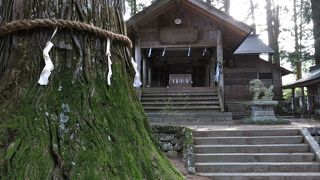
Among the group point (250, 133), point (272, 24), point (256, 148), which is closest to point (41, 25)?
point (256, 148)

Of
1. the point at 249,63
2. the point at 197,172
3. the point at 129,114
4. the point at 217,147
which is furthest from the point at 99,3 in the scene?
the point at 249,63

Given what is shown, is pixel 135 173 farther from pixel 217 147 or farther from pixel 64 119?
pixel 217 147

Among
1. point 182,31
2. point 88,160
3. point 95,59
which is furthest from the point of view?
point 182,31

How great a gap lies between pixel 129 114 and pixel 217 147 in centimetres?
536

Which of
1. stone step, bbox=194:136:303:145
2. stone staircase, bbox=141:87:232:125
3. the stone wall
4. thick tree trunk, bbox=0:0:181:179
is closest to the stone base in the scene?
stone staircase, bbox=141:87:232:125

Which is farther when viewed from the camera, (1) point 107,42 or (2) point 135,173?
(1) point 107,42

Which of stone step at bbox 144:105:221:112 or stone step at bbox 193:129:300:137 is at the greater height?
stone step at bbox 144:105:221:112

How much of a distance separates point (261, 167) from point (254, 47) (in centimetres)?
1461

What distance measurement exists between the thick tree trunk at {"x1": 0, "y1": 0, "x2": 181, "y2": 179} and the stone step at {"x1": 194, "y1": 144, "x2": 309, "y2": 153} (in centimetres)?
494

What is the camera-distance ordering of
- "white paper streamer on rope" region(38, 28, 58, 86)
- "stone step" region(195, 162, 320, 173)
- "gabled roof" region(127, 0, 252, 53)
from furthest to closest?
1. "gabled roof" region(127, 0, 252, 53)
2. "stone step" region(195, 162, 320, 173)
3. "white paper streamer on rope" region(38, 28, 58, 86)

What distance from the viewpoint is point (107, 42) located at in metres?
2.43

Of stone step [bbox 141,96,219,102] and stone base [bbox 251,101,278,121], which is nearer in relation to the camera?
stone base [bbox 251,101,278,121]

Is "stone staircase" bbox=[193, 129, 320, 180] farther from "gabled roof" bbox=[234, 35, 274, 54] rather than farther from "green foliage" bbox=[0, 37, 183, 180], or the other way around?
"gabled roof" bbox=[234, 35, 274, 54]

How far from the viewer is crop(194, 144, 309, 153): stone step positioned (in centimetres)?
731
